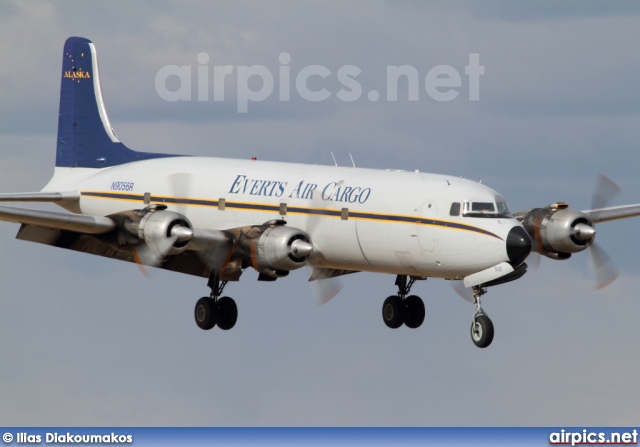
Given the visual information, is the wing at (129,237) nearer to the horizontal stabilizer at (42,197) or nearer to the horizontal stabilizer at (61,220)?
the horizontal stabilizer at (61,220)

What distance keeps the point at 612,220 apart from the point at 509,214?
6.46 m

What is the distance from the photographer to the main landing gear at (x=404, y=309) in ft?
136

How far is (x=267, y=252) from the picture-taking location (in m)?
37.5

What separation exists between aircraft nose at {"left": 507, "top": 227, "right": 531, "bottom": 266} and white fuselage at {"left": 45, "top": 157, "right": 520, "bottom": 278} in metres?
0.18

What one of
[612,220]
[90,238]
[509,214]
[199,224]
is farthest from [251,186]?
[612,220]

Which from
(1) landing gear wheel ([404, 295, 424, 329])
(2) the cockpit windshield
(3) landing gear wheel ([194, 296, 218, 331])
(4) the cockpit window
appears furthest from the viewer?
(1) landing gear wheel ([404, 295, 424, 329])

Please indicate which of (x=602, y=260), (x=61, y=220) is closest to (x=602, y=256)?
(x=602, y=260)

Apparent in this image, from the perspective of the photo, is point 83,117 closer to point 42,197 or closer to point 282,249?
point 42,197

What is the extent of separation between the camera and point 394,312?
136 feet

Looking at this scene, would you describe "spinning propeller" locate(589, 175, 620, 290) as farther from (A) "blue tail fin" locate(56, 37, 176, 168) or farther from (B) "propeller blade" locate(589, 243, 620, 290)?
(A) "blue tail fin" locate(56, 37, 176, 168)

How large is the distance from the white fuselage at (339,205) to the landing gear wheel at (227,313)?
2188 mm

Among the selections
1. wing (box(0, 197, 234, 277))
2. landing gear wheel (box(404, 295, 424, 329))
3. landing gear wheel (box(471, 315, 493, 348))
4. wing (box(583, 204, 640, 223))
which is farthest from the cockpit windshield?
wing (box(0, 197, 234, 277))

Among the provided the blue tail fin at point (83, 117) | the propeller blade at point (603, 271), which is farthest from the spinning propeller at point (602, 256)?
the blue tail fin at point (83, 117)

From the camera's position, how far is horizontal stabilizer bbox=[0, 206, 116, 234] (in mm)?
38031
